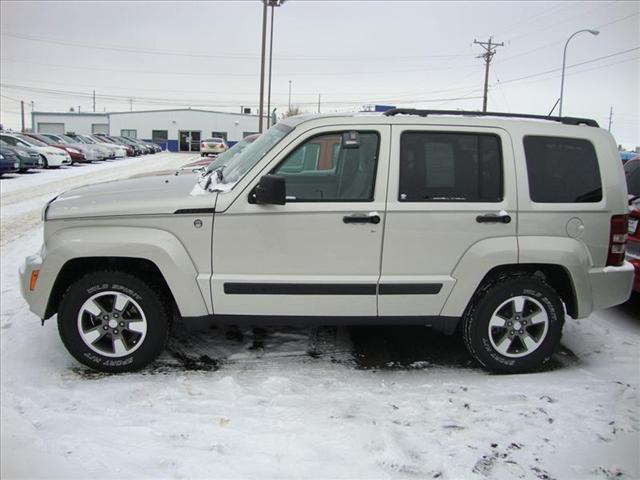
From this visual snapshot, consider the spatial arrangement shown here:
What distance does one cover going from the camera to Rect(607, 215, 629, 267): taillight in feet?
13.9

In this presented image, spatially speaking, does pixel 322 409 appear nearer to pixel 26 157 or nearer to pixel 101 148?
pixel 26 157

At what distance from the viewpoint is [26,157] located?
67.2ft

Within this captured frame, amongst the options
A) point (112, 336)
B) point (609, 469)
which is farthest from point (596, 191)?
point (112, 336)

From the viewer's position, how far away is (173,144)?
6334 cm

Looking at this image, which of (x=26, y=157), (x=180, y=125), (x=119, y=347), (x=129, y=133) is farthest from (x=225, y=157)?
(x=129, y=133)

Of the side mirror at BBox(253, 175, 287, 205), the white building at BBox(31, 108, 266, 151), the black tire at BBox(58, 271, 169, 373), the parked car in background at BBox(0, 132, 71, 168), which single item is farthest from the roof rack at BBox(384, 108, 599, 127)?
the white building at BBox(31, 108, 266, 151)

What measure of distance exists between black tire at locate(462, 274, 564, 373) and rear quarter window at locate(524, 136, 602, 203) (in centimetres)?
67

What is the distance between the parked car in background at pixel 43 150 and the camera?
907 inches

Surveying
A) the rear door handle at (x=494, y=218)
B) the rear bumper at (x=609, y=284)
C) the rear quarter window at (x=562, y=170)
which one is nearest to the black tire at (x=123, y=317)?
the rear door handle at (x=494, y=218)

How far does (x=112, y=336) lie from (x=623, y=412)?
3.64 metres

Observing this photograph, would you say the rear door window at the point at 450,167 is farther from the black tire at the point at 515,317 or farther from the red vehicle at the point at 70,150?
the red vehicle at the point at 70,150

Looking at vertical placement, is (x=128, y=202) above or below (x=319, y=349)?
above

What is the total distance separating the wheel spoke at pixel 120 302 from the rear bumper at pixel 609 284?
3.52m

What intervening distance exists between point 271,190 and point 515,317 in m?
2.14
